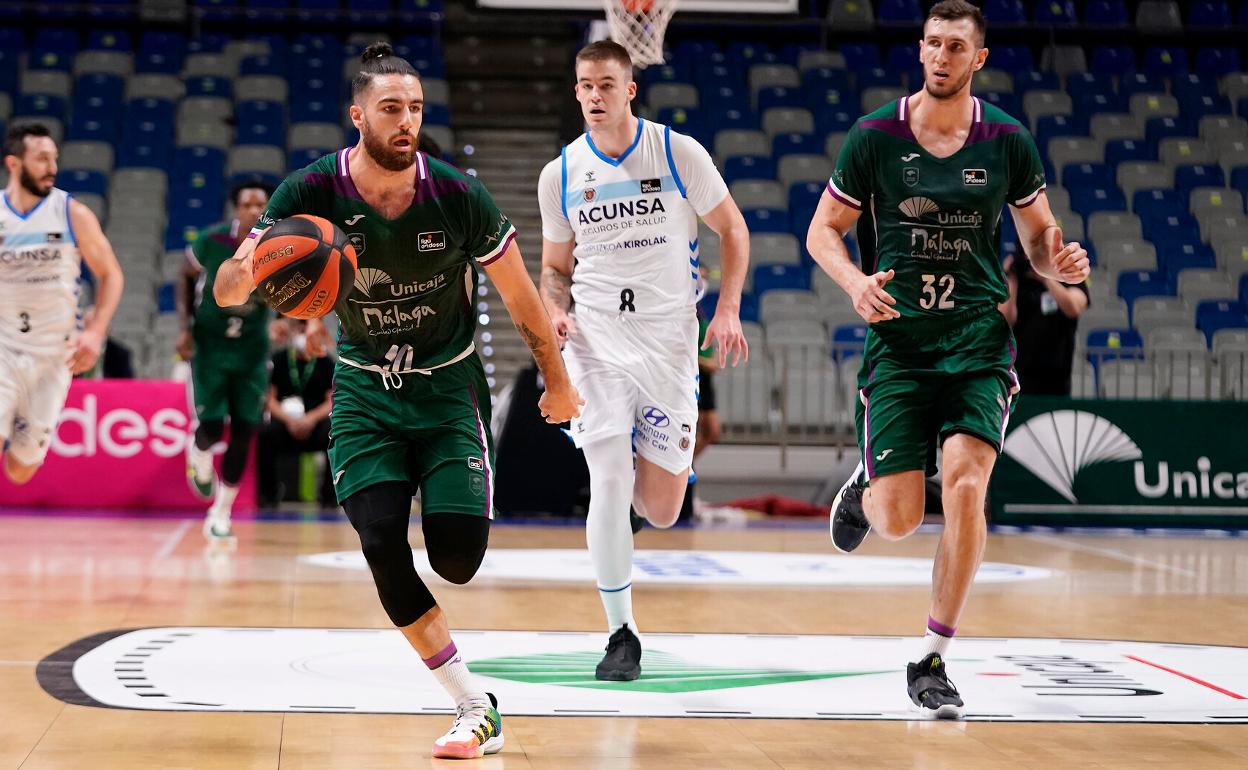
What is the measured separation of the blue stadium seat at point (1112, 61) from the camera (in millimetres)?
23109

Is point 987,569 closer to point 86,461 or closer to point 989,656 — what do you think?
point 989,656

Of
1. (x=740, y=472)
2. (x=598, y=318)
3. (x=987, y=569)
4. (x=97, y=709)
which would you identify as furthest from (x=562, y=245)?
(x=740, y=472)

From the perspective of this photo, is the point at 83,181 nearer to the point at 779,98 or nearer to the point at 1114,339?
the point at 779,98

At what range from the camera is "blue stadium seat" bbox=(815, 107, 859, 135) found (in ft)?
67.3

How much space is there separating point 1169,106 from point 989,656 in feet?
59.0

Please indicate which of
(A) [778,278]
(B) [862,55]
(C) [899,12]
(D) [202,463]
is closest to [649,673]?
(D) [202,463]

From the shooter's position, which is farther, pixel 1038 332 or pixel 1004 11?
pixel 1004 11

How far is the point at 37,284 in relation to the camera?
352 inches

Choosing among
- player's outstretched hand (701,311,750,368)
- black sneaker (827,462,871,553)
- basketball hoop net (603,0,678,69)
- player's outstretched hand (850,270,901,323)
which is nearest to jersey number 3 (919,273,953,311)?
player's outstretched hand (850,270,901,323)

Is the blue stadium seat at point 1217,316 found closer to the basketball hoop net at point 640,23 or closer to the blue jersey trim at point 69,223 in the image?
the basketball hoop net at point 640,23

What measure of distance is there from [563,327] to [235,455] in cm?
534

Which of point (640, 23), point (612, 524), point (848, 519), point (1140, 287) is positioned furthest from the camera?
point (1140, 287)

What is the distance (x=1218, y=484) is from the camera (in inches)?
519

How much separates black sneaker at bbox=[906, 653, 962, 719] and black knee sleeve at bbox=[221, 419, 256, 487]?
6.72 meters
